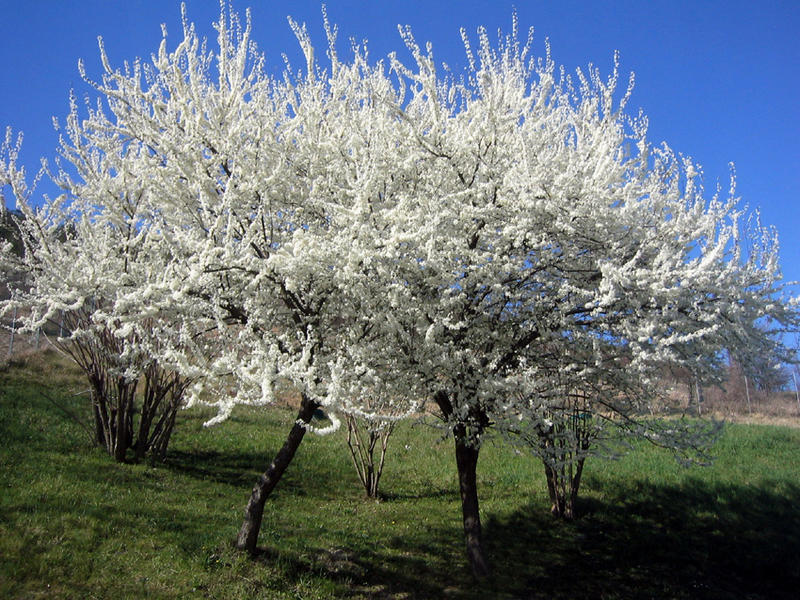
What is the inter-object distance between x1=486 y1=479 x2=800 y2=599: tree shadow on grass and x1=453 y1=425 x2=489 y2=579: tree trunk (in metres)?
0.38

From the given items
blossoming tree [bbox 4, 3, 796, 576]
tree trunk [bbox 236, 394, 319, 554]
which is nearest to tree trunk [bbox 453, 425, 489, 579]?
blossoming tree [bbox 4, 3, 796, 576]

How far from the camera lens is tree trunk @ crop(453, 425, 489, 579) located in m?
6.91

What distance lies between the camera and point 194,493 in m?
8.70

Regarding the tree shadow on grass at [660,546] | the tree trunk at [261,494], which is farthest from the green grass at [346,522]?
the tree trunk at [261,494]

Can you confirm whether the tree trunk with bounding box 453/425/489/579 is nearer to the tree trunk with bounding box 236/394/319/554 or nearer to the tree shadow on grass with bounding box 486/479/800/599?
the tree shadow on grass with bounding box 486/479/800/599

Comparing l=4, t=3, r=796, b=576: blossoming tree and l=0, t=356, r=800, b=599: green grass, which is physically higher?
l=4, t=3, r=796, b=576: blossoming tree

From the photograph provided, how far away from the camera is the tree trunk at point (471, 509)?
691 centimetres

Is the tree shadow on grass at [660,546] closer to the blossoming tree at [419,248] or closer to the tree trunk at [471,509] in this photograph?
the tree trunk at [471,509]

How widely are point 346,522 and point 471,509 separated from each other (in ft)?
8.63

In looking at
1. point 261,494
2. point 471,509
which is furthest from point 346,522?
point 261,494

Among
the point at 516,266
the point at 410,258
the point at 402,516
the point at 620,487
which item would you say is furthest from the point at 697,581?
the point at 410,258

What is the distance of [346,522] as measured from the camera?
8688mm

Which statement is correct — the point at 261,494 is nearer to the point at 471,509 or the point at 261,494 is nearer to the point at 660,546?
the point at 471,509

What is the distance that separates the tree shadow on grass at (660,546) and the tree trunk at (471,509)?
0.38 m
